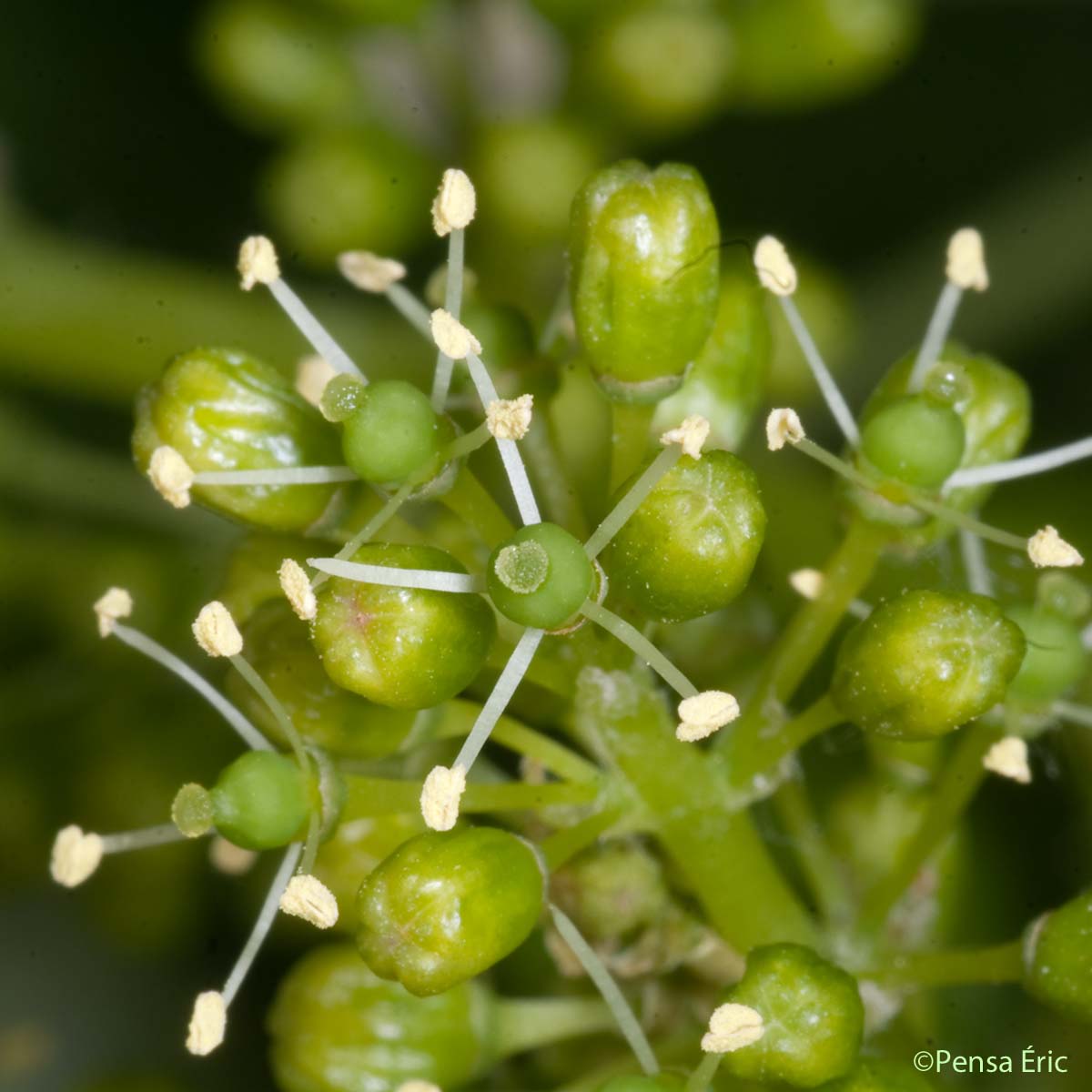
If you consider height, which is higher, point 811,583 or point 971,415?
point 971,415

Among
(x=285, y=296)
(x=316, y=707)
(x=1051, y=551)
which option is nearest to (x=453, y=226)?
(x=285, y=296)

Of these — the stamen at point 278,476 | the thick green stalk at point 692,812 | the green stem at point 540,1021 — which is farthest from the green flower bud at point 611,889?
the stamen at point 278,476

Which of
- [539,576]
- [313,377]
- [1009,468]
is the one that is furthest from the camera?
[313,377]

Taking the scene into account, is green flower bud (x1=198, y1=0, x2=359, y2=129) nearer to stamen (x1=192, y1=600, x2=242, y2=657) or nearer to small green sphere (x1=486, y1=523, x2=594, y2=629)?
stamen (x1=192, y1=600, x2=242, y2=657)

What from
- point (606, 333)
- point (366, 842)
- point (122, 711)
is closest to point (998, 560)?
point (606, 333)

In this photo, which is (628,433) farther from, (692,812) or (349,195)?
(349,195)

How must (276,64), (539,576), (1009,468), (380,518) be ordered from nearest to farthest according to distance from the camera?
1. (539,576)
2. (380,518)
3. (1009,468)
4. (276,64)
